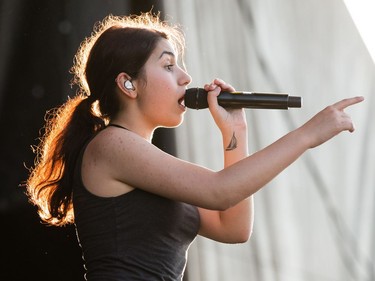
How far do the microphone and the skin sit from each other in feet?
0.06

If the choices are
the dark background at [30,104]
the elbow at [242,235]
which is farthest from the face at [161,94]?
the dark background at [30,104]

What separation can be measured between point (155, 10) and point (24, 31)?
0.46 meters

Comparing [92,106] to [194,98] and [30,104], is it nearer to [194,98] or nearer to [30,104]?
[194,98]

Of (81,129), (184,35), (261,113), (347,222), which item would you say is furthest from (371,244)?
(81,129)

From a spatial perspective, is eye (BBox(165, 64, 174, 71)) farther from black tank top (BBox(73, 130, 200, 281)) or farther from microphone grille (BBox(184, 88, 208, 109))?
Answer: black tank top (BBox(73, 130, 200, 281))

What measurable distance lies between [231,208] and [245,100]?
0.31 metres

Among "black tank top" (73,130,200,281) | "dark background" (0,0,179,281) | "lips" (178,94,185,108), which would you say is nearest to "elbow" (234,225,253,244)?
"black tank top" (73,130,200,281)

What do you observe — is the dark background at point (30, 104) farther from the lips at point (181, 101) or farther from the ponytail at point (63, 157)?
the lips at point (181, 101)

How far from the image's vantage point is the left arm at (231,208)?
5.71ft

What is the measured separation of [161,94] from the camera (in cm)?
168

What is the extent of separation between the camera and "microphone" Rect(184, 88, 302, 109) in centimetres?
162

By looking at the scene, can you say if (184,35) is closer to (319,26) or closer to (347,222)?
(319,26)

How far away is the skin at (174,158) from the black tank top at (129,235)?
31 mm

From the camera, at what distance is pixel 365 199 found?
8.13 feet
